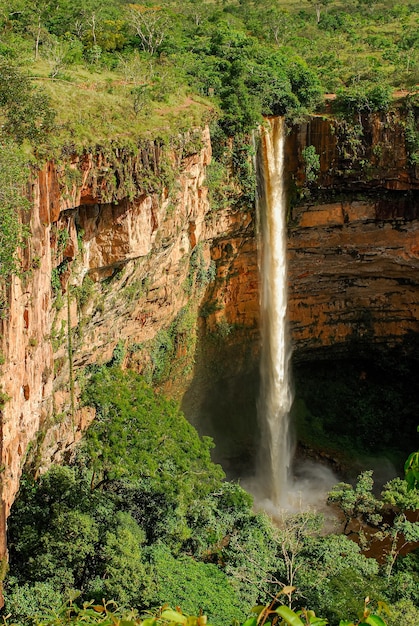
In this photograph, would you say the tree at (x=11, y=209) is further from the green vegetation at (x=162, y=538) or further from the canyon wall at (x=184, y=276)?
the green vegetation at (x=162, y=538)

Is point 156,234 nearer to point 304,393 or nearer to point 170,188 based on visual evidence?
point 170,188

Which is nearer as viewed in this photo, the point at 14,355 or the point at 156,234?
the point at 14,355

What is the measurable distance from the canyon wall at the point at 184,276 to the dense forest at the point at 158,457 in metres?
0.60

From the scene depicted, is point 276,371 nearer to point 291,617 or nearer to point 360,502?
point 360,502

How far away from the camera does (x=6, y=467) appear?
1074 centimetres

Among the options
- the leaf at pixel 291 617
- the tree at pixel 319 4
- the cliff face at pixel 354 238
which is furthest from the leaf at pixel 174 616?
the tree at pixel 319 4

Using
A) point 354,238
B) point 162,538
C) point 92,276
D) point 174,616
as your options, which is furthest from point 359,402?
point 174,616

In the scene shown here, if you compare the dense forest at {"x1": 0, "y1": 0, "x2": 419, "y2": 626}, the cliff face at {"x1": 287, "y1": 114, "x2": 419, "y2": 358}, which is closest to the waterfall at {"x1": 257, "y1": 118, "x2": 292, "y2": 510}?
the cliff face at {"x1": 287, "y1": 114, "x2": 419, "y2": 358}

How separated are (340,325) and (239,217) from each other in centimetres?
605

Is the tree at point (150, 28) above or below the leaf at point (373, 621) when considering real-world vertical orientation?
above

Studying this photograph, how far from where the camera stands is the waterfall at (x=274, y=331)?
61.7ft

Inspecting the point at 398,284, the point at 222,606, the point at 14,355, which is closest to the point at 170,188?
the point at 14,355

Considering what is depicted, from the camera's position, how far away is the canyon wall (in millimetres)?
11781

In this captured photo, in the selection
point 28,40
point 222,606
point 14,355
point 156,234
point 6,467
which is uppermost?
point 28,40
